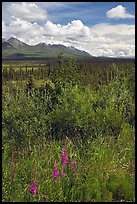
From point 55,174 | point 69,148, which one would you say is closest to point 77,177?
point 55,174

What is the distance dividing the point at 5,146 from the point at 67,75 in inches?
236

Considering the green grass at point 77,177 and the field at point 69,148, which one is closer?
the green grass at point 77,177

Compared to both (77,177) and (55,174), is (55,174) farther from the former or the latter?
(77,177)

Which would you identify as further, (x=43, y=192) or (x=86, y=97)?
(x=86, y=97)

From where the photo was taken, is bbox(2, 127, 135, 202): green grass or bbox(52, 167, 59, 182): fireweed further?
bbox(52, 167, 59, 182): fireweed

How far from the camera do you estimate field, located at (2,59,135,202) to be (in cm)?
385

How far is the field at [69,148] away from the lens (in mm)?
3846

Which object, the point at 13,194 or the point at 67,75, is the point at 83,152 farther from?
the point at 67,75

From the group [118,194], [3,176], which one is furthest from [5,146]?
[118,194]

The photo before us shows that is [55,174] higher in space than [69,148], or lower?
lower

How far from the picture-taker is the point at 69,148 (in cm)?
491

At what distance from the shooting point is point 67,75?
35.1 ft

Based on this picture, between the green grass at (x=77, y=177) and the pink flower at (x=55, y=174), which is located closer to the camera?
the green grass at (x=77, y=177)

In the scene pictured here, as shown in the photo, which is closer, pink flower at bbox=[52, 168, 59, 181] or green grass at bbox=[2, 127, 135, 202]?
green grass at bbox=[2, 127, 135, 202]
